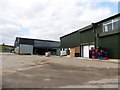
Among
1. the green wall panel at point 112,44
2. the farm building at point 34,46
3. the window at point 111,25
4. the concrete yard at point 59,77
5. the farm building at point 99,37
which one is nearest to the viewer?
the concrete yard at point 59,77

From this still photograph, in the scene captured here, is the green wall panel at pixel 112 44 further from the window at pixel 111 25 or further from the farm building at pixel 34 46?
the farm building at pixel 34 46

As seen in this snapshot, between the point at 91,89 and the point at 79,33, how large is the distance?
34.7 m

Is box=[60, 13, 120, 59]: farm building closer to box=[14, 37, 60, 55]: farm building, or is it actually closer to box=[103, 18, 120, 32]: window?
box=[103, 18, 120, 32]: window

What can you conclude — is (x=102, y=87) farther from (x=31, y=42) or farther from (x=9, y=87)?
(x=31, y=42)

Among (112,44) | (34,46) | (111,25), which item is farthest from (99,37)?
(34,46)

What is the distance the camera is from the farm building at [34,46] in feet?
216

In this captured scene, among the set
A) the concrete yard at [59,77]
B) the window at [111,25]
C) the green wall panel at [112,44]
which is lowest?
the concrete yard at [59,77]

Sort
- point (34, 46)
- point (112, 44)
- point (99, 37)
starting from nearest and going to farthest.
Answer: point (112, 44), point (99, 37), point (34, 46)

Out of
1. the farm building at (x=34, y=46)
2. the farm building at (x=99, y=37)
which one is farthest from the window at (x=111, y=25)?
the farm building at (x=34, y=46)

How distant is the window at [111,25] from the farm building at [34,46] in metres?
39.2

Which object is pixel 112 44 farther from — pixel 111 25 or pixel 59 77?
pixel 59 77

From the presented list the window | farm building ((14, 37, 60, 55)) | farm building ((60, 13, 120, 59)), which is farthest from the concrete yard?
farm building ((14, 37, 60, 55))

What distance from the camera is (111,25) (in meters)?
28.8

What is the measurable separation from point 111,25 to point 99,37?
3795 millimetres
